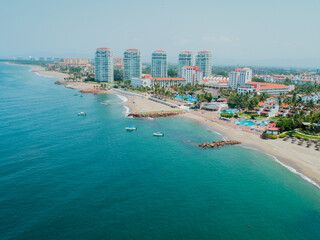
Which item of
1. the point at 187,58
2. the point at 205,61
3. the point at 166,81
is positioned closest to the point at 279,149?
the point at 166,81

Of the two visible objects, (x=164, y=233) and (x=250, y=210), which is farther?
(x=250, y=210)

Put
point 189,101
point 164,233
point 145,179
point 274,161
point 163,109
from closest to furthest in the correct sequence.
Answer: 1. point 164,233
2. point 145,179
3. point 274,161
4. point 163,109
5. point 189,101

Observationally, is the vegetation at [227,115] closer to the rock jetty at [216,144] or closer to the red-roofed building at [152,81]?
the rock jetty at [216,144]

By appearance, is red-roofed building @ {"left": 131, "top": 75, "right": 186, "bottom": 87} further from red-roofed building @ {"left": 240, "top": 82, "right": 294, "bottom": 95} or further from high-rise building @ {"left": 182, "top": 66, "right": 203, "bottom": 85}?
red-roofed building @ {"left": 240, "top": 82, "right": 294, "bottom": 95}

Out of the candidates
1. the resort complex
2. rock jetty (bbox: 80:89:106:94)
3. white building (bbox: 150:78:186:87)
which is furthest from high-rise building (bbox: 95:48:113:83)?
white building (bbox: 150:78:186:87)

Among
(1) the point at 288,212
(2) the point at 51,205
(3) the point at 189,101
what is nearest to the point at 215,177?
(1) the point at 288,212

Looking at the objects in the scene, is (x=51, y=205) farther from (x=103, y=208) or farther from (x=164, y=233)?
(x=164, y=233)

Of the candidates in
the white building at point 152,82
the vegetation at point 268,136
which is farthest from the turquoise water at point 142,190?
the white building at point 152,82
